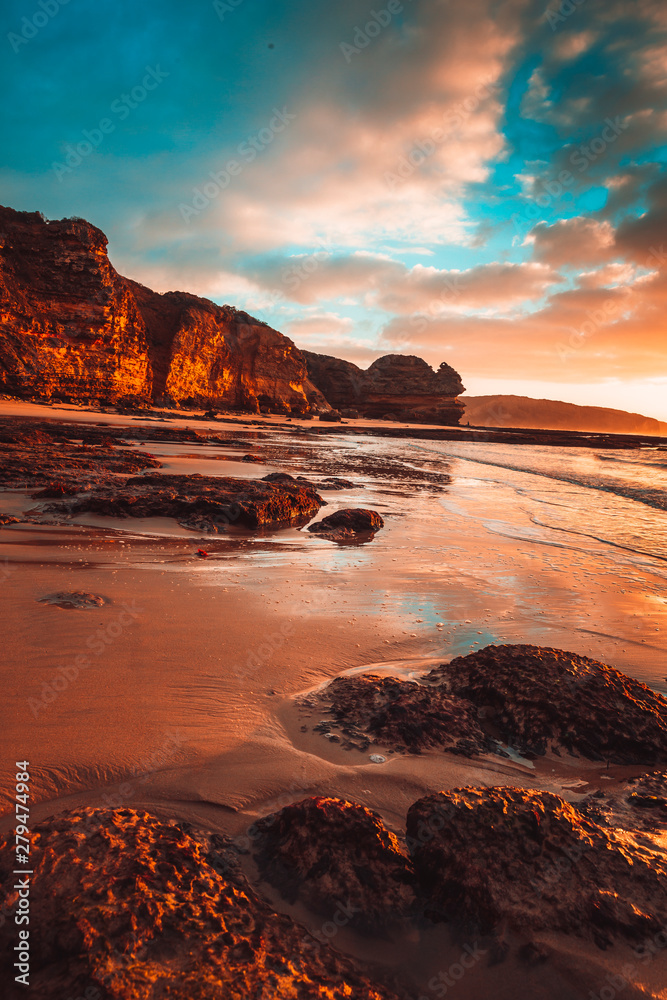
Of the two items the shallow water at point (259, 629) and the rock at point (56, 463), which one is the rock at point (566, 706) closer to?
the shallow water at point (259, 629)

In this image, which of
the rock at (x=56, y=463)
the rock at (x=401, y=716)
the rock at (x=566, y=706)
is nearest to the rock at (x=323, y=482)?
the rock at (x=56, y=463)

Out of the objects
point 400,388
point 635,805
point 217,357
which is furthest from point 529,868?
point 400,388

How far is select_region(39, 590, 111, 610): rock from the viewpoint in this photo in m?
3.04

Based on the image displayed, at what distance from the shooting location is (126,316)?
31984mm

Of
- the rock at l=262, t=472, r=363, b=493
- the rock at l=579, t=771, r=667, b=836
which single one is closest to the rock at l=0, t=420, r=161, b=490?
the rock at l=262, t=472, r=363, b=493

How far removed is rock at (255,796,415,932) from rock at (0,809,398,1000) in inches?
4.3

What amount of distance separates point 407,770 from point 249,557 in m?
2.95

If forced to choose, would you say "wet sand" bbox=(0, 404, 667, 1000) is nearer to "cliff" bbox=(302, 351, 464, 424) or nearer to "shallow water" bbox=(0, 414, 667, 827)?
"shallow water" bbox=(0, 414, 667, 827)

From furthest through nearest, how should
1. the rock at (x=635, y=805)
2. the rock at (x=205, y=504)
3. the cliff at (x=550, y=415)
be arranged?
the cliff at (x=550, y=415)
the rock at (x=205, y=504)
the rock at (x=635, y=805)

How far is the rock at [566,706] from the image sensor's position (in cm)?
207

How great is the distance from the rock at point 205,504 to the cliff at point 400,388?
66220 mm

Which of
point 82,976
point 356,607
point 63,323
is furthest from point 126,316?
point 82,976

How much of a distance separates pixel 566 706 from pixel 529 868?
1.00 meters

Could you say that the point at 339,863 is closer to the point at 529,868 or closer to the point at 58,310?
the point at 529,868
